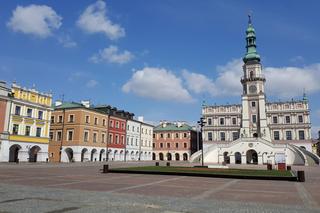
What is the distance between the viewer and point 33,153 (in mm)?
51125

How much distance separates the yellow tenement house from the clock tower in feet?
158

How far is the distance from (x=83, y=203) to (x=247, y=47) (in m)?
77.3

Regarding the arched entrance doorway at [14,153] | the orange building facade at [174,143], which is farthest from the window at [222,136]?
the arched entrance doorway at [14,153]

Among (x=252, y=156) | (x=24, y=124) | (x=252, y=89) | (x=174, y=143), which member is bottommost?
(x=252, y=156)

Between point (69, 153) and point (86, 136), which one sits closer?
point (69, 153)

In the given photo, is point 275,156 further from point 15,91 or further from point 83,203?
point 83,203

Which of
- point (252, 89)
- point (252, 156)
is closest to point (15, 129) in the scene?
point (252, 156)

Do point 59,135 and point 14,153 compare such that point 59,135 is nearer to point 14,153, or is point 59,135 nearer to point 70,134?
point 70,134

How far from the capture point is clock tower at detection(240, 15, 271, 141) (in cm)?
7312

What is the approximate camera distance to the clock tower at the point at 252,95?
73.1m

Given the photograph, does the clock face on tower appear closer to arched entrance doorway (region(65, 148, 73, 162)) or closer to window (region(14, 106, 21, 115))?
arched entrance doorway (region(65, 148, 73, 162))

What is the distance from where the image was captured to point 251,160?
67.9 metres

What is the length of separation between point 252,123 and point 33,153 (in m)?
52.8

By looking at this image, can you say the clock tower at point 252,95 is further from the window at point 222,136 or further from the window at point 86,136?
the window at point 86,136
